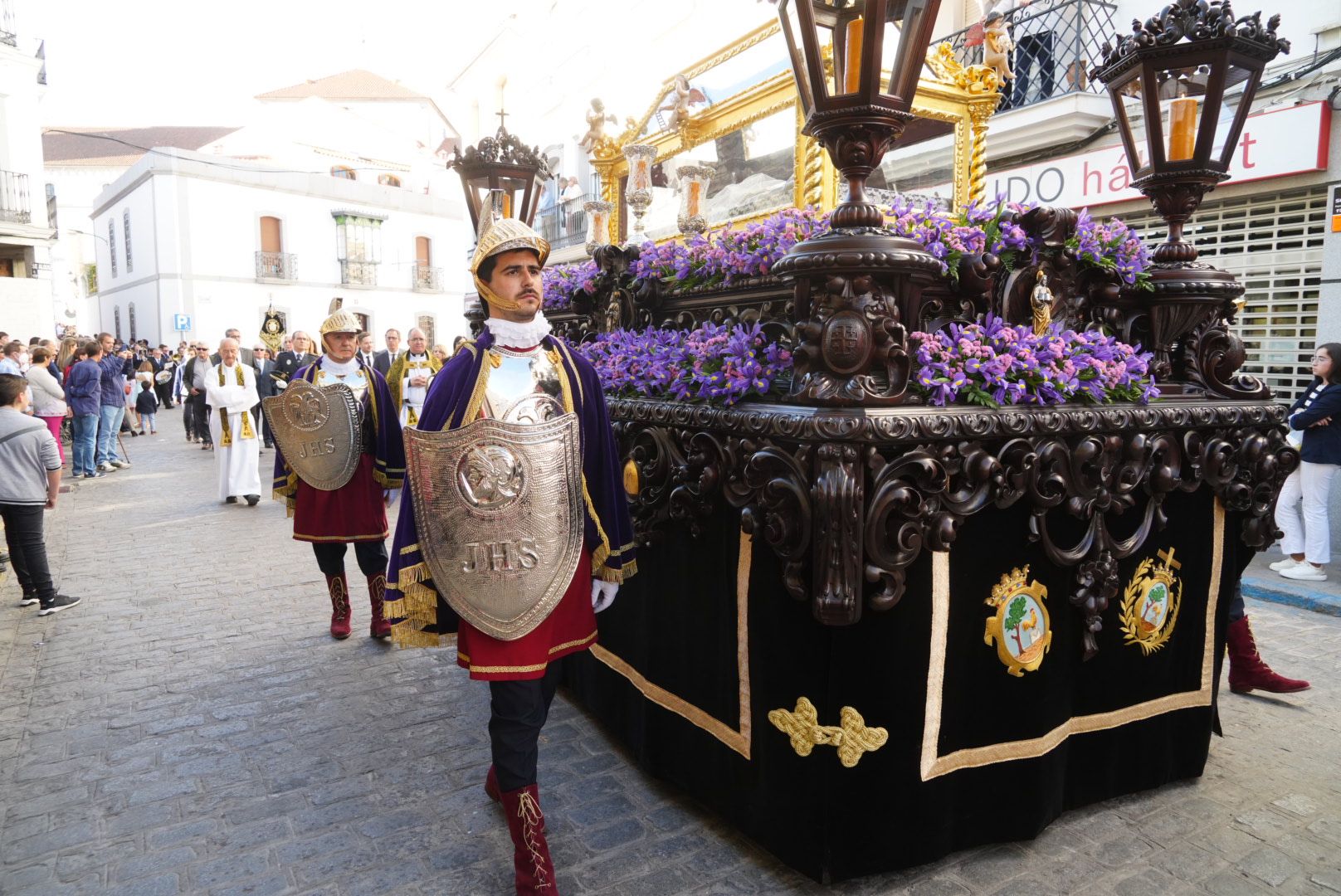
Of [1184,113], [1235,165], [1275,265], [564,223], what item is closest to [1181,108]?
[1184,113]

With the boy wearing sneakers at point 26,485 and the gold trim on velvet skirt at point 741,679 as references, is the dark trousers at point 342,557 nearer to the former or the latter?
the boy wearing sneakers at point 26,485

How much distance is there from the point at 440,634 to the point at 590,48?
5575 millimetres

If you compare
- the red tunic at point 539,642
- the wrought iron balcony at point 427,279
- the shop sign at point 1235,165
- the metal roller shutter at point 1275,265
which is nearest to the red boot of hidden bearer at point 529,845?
the red tunic at point 539,642

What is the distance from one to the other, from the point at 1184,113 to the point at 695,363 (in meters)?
2.21

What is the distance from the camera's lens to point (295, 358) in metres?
11.3

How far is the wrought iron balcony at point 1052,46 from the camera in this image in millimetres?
8977

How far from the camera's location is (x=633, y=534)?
346 cm

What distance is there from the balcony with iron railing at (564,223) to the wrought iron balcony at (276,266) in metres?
25.8

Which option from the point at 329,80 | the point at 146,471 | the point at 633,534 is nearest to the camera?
the point at 633,534

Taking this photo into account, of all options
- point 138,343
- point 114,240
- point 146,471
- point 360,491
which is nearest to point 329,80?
point 114,240

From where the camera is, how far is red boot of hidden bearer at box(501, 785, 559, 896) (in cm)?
271

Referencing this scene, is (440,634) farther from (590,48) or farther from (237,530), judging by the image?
(237,530)

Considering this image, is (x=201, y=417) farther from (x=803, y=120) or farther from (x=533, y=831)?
(x=533, y=831)

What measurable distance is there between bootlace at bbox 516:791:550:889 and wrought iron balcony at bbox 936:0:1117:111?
839 cm
